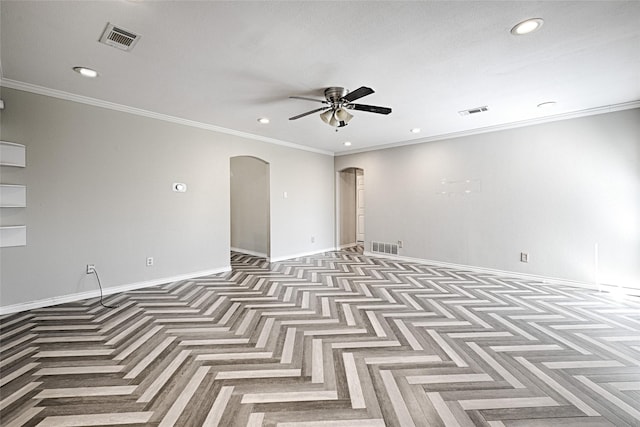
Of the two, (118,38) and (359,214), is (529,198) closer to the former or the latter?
(359,214)

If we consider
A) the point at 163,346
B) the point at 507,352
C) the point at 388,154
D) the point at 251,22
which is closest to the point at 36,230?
the point at 163,346

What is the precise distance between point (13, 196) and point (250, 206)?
13.4 ft

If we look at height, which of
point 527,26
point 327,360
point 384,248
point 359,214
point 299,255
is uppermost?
point 527,26

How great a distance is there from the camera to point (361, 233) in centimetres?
895

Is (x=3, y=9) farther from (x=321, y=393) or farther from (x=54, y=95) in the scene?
(x=321, y=393)

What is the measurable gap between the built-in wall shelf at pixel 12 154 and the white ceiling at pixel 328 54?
699 millimetres

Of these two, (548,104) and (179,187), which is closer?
(548,104)

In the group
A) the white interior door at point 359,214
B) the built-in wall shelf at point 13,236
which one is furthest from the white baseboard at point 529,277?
the built-in wall shelf at point 13,236

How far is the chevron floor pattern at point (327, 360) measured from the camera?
176 cm

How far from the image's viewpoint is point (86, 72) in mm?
2996

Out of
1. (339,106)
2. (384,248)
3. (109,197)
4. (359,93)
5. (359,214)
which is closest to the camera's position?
(359,93)

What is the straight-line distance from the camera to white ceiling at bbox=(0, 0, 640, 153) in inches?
81.0

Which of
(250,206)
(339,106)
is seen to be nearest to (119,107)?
(339,106)

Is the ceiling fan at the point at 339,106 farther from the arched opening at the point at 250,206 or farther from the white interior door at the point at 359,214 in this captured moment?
the white interior door at the point at 359,214
